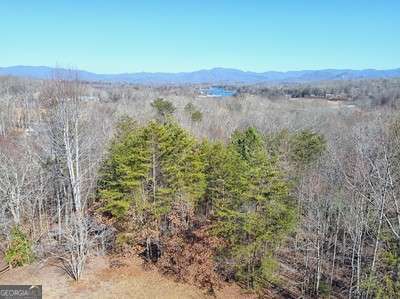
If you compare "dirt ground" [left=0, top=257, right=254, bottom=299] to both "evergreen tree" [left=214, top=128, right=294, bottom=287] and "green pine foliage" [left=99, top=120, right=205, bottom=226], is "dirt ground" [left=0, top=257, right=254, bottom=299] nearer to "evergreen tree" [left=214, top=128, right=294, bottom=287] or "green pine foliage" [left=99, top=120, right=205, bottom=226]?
"evergreen tree" [left=214, top=128, right=294, bottom=287]

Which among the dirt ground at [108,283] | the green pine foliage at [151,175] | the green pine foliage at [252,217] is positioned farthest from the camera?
the green pine foliage at [151,175]

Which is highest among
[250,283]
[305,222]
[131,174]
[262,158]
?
[262,158]

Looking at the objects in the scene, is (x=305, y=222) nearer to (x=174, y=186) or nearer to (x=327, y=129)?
(x=174, y=186)

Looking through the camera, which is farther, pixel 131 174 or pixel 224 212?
pixel 131 174

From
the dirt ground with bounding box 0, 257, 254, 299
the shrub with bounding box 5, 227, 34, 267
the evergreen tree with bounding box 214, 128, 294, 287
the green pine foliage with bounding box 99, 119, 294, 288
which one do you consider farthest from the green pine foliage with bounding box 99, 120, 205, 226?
the shrub with bounding box 5, 227, 34, 267

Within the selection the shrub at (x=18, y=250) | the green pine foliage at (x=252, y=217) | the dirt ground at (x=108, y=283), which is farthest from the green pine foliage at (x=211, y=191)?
the shrub at (x=18, y=250)

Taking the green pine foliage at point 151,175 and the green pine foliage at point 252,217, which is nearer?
the green pine foliage at point 252,217

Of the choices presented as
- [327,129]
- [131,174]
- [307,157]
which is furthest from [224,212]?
[327,129]

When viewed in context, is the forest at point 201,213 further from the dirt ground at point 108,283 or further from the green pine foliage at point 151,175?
the dirt ground at point 108,283

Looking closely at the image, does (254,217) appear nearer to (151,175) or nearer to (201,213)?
(201,213)
